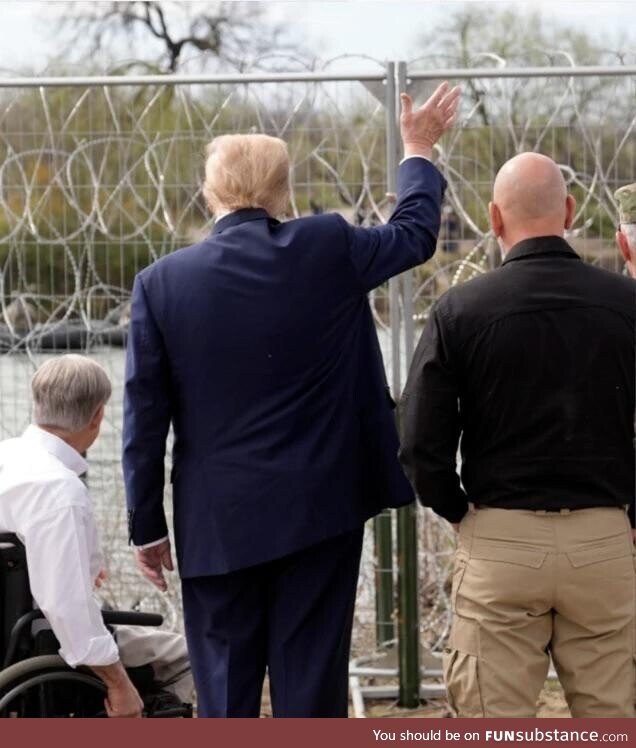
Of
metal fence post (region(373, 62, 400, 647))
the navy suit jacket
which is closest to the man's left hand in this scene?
the navy suit jacket

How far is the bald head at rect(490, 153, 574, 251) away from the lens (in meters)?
3.30

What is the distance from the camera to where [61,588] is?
330 cm

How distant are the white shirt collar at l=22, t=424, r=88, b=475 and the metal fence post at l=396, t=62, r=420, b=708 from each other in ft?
4.58

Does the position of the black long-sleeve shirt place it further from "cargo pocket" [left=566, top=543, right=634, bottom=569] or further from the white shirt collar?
the white shirt collar

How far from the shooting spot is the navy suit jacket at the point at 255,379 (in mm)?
3334

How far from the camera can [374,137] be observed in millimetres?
4840

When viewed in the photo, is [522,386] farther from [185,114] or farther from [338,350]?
[185,114]

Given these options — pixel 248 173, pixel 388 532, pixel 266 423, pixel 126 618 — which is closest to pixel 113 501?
pixel 388 532

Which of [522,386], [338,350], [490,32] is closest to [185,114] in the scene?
[338,350]

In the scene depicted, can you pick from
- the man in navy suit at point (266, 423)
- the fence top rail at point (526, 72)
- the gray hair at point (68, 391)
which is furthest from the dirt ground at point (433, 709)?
the fence top rail at point (526, 72)

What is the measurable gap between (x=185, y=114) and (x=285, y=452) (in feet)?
6.47

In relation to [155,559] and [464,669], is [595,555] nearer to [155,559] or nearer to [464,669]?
[464,669]

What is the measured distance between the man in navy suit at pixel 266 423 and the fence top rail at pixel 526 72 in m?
1.09

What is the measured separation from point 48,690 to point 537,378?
1460mm
